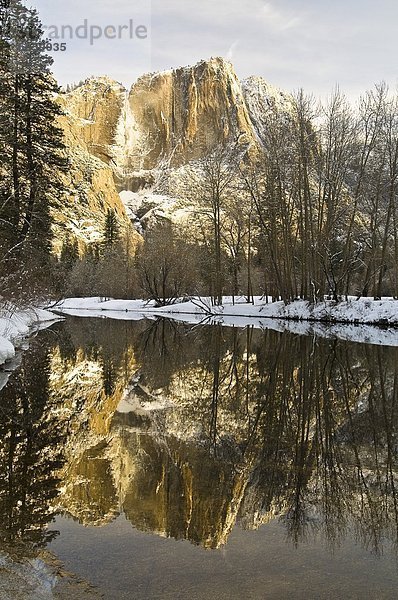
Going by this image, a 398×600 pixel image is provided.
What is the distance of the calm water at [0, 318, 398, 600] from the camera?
3.64 m

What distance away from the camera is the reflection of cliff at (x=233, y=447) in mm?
4633

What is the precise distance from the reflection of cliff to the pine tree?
1034 cm

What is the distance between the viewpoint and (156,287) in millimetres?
54438

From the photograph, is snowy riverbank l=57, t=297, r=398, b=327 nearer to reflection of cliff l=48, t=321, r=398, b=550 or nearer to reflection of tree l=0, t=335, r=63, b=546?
reflection of cliff l=48, t=321, r=398, b=550

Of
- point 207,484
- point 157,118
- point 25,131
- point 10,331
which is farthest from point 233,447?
point 157,118

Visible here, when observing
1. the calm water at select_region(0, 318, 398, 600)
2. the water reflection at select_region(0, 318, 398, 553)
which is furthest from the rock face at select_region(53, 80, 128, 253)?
the calm water at select_region(0, 318, 398, 600)

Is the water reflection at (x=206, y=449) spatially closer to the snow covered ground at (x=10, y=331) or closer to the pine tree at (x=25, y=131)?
the snow covered ground at (x=10, y=331)

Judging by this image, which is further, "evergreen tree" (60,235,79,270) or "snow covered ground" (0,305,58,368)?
"evergreen tree" (60,235,79,270)

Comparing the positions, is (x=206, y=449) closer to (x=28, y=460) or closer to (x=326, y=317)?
(x=28, y=460)

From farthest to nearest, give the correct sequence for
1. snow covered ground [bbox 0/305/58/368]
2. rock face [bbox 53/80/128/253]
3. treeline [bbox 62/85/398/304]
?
rock face [bbox 53/80/128/253], treeline [bbox 62/85/398/304], snow covered ground [bbox 0/305/58/368]

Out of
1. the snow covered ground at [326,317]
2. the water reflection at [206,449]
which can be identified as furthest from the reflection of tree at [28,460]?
the snow covered ground at [326,317]

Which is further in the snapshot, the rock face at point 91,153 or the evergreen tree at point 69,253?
the rock face at point 91,153

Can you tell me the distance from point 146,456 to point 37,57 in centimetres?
2231

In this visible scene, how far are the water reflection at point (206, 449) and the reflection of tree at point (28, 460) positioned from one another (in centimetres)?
2
